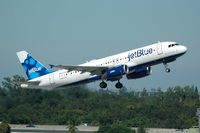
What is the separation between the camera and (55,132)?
5354 inches

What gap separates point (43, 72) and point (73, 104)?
2001 inches

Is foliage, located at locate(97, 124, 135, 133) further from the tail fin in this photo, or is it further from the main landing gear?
the main landing gear

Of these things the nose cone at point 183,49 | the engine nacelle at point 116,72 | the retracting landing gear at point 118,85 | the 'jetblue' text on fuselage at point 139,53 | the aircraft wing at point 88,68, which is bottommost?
the retracting landing gear at point 118,85

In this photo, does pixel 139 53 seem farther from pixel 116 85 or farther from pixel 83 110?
pixel 83 110

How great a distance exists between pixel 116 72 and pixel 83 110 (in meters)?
68.5

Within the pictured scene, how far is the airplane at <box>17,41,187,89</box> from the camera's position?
8828cm

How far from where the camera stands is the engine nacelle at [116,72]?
89375 millimetres

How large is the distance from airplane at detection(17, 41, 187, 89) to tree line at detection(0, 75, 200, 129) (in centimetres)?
4229

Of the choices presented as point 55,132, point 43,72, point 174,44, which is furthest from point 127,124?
point 174,44

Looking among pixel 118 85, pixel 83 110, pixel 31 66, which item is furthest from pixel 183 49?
pixel 83 110

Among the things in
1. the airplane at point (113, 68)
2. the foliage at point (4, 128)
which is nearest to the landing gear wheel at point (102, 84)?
the airplane at point (113, 68)

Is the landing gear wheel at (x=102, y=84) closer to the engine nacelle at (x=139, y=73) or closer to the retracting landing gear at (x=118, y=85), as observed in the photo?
the retracting landing gear at (x=118, y=85)

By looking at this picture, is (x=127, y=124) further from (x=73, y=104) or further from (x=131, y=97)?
(x=131, y=97)

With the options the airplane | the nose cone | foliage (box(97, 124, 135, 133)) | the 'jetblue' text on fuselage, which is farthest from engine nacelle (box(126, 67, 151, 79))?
foliage (box(97, 124, 135, 133))
